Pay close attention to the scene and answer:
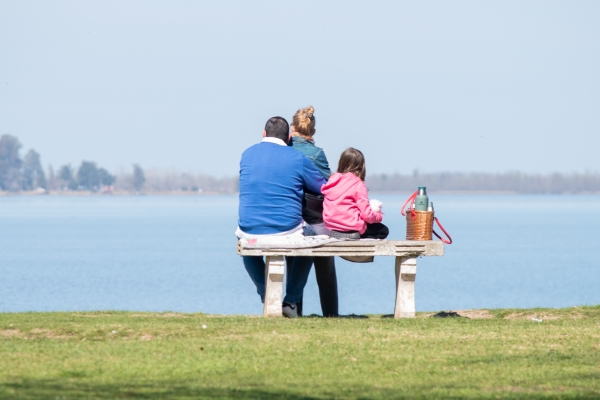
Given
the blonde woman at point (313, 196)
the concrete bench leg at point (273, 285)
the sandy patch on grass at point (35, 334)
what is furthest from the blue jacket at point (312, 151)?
the sandy patch on grass at point (35, 334)

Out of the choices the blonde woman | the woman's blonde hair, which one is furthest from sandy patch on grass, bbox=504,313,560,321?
the woman's blonde hair

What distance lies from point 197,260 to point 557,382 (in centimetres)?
4591

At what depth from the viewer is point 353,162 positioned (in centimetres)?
977

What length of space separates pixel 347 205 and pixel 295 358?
283cm

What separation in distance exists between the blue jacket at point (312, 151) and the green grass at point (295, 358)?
1700mm

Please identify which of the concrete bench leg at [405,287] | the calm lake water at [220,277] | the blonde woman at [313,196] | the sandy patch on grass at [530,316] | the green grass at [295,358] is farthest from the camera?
the calm lake water at [220,277]

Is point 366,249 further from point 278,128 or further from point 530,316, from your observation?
point 530,316

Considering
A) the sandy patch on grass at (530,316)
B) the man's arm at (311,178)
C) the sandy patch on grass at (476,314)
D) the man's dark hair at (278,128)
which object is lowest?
the sandy patch on grass at (476,314)

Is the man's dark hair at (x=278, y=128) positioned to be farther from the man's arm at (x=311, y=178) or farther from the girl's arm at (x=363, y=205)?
the girl's arm at (x=363, y=205)

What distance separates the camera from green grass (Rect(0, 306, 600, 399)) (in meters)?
6.06

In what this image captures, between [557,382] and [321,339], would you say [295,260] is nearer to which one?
[321,339]

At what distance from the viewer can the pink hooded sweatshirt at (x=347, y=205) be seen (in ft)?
31.6

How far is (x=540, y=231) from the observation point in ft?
300

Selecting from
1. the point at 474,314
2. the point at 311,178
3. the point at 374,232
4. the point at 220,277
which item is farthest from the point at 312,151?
the point at 220,277
